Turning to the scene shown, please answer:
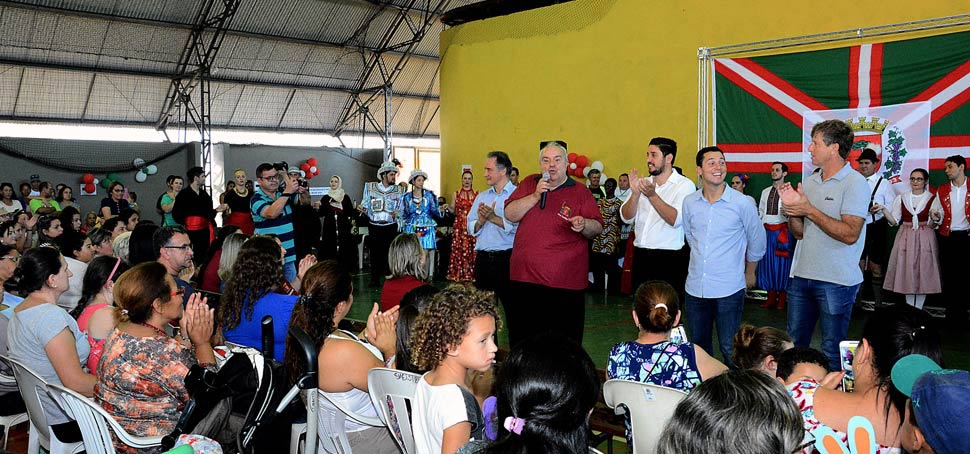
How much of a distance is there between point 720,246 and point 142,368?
2877 millimetres

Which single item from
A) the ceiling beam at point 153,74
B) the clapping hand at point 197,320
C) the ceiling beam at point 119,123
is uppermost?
the ceiling beam at point 153,74

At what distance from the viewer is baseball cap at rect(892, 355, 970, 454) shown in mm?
1278

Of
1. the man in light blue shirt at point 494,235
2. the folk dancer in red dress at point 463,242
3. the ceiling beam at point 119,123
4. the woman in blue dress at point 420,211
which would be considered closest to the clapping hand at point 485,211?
the man in light blue shirt at point 494,235

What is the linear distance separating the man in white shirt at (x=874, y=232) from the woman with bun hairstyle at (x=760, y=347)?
4961 mm

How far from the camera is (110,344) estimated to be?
2.74m

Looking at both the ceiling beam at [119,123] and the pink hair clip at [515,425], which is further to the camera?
the ceiling beam at [119,123]

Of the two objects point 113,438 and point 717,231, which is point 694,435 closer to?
point 113,438

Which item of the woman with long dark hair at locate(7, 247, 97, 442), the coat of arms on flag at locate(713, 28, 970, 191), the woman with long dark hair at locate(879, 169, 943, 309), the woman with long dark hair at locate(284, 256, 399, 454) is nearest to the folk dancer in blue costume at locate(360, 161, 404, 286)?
the coat of arms on flag at locate(713, 28, 970, 191)

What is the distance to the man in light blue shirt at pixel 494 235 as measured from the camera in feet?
18.1

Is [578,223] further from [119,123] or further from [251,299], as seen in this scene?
[119,123]

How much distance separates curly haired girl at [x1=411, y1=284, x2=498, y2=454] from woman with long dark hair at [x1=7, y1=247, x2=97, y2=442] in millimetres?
1504

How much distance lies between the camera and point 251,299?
3.41 m

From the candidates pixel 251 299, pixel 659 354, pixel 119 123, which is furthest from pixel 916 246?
pixel 119 123

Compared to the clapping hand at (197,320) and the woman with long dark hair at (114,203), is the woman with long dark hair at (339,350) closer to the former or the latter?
the clapping hand at (197,320)
